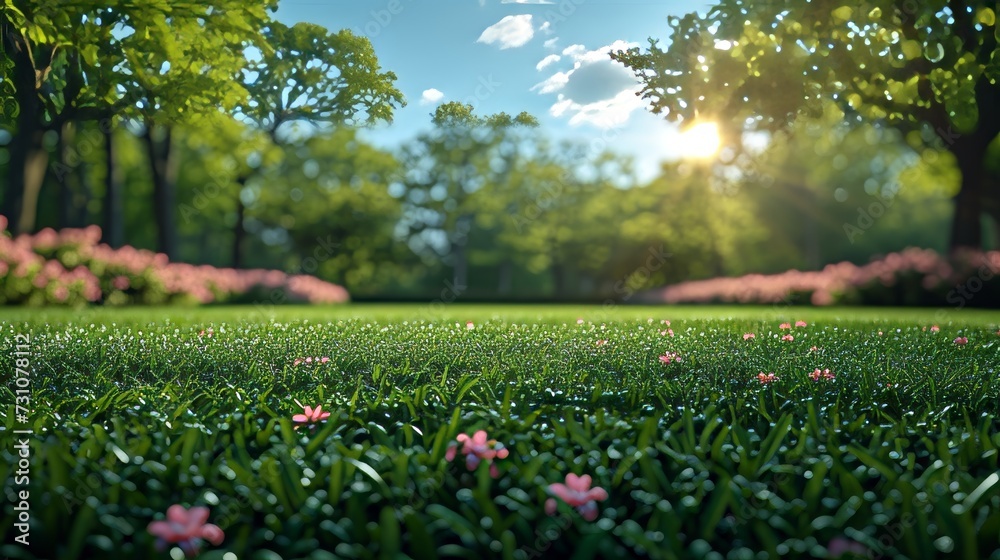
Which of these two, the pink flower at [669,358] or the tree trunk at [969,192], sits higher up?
the tree trunk at [969,192]

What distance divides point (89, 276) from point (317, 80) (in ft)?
23.8

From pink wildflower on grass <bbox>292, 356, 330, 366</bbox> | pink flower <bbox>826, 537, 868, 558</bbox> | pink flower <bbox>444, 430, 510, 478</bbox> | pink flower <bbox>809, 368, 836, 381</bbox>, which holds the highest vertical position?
pink flower <bbox>809, 368, 836, 381</bbox>

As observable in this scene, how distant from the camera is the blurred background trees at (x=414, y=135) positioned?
5402 millimetres

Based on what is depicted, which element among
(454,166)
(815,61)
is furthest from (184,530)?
(454,166)

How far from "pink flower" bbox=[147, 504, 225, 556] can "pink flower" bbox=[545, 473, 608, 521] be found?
105 centimetres

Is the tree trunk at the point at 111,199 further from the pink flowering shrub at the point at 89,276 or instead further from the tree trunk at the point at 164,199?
the pink flowering shrub at the point at 89,276

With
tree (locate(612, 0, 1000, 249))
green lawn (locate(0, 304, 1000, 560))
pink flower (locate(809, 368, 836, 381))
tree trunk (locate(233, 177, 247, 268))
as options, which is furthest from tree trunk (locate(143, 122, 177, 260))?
pink flower (locate(809, 368, 836, 381))

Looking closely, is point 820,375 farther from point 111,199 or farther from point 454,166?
point 111,199

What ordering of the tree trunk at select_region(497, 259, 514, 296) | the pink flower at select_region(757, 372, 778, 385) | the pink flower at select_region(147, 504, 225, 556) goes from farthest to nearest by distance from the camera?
the tree trunk at select_region(497, 259, 514, 296) → the pink flower at select_region(757, 372, 778, 385) → the pink flower at select_region(147, 504, 225, 556)

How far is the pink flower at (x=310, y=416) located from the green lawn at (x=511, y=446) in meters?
0.03

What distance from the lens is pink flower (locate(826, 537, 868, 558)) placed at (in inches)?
84.0

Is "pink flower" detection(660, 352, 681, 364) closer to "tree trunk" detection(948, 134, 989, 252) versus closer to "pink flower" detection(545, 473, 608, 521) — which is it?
"pink flower" detection(545, 473, 608, 521)

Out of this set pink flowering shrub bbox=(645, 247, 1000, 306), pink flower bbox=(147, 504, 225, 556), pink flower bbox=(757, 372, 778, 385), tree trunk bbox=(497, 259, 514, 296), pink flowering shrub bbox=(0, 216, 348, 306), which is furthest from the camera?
tree trunk bbox=(497, 259, 514, 296)

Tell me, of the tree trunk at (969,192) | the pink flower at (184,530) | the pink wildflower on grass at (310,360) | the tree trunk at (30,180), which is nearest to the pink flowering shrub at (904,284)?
the tree trunk at (969,192)
